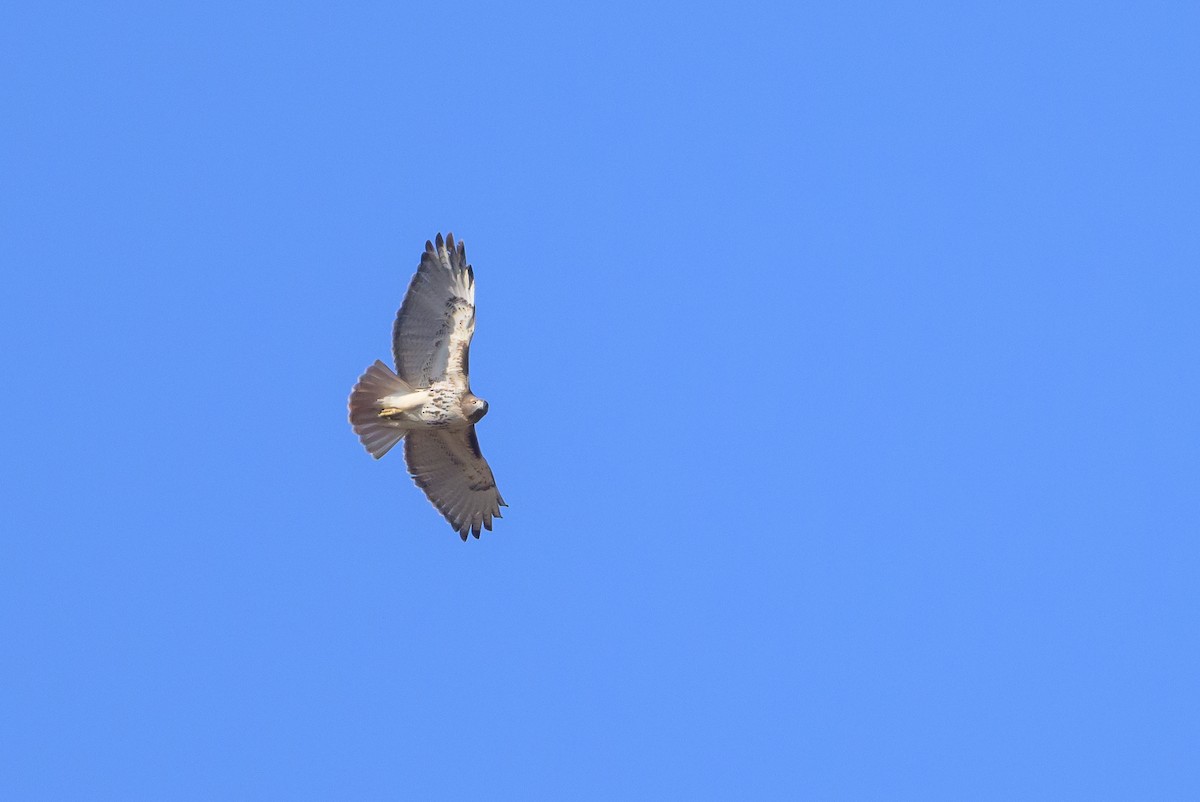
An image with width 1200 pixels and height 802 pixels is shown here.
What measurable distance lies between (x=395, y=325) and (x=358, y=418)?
3.68 ft

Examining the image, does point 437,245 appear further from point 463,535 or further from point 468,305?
point 463,535

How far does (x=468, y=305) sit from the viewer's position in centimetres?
2180

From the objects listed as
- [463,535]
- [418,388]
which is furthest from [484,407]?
[463,535]

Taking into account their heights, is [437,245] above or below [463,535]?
above

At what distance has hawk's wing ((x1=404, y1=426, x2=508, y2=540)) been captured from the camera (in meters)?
23.0

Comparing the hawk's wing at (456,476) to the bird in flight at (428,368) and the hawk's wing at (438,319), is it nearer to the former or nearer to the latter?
the bird in flight at (428,368)

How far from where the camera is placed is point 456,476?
23.5 m

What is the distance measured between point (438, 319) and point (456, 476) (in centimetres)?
242

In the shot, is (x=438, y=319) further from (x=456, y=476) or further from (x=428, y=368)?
(x=456, y=476)

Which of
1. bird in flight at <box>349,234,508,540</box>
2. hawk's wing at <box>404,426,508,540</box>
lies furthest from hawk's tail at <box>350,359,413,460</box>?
hawk's wing at <box>404,426,508,540</box>

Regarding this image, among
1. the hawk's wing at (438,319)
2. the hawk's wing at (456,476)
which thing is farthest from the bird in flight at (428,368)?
the hawk's wing at (456,476)

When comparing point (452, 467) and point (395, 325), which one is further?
point (452, 467)

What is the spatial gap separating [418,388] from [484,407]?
0.76 meters

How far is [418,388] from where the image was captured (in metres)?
22.1
